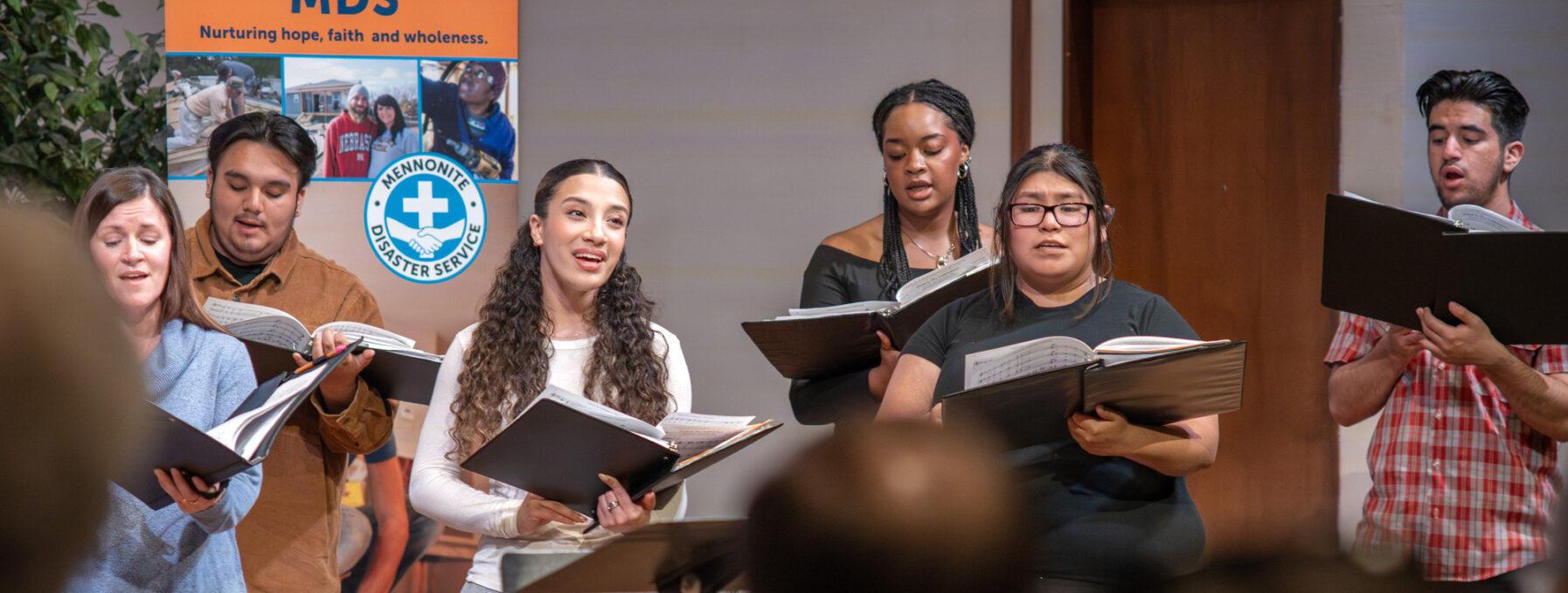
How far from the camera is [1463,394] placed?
2416mm

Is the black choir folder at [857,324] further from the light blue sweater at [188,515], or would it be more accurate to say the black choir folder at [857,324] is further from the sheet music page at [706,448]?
the light blue sweater at [188,515]

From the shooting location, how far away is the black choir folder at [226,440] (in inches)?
72.8

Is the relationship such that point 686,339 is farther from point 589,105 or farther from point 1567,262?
point 1567,262

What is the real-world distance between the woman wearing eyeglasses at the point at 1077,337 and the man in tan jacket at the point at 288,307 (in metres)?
1.15

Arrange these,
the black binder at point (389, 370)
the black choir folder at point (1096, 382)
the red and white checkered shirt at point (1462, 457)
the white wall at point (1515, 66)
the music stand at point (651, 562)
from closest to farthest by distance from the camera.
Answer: the music stand at point (651, 562), the black choir folder at point (1096, 382), the red and white checkered shirt at point (1462, 457), the black binder at point (389, 370), the white wall at point (1515, 66)

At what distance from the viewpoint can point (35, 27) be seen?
134 inches

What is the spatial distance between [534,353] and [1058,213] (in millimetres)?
979

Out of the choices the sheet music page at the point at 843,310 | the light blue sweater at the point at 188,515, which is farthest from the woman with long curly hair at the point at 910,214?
Answer: the light blue sweater at the point at 188,515

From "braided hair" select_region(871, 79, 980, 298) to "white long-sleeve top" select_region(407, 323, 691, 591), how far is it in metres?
0.70

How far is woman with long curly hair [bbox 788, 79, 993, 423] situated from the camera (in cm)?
280

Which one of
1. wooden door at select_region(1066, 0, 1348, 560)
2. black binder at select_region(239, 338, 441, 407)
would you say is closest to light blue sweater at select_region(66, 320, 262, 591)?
black binder at select_region(239, 338, 441, 407)

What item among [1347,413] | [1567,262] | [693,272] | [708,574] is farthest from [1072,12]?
[708,574]

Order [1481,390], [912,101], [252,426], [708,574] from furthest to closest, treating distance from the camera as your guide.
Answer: [912,101] → [1481,390] → [252,426] → [708,574]

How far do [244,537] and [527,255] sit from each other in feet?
2.76
